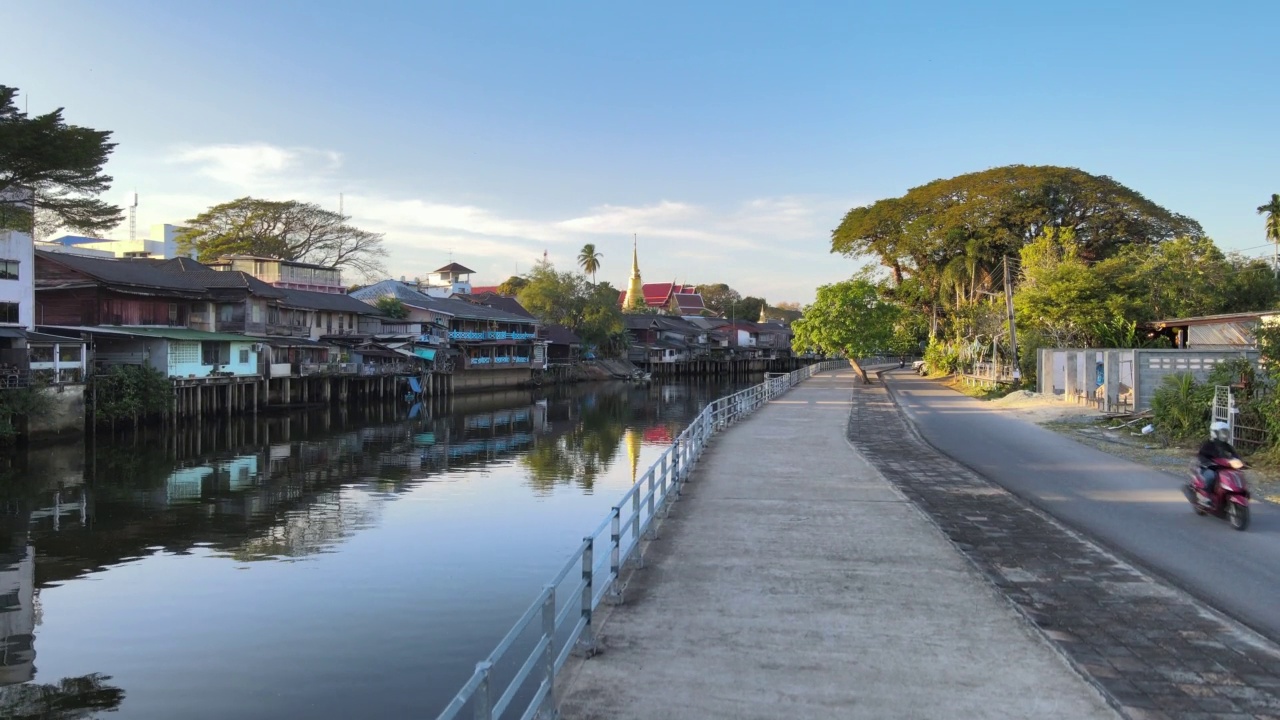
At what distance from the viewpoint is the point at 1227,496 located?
37.4 ft

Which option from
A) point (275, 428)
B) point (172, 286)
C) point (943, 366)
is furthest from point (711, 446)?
point (943, 366)

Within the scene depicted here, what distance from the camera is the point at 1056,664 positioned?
6.37m

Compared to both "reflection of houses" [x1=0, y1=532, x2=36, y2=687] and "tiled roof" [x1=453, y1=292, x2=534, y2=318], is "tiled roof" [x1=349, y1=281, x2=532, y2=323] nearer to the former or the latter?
"tiled roof" [x1=453, y1=292, x2=534, y2=318]

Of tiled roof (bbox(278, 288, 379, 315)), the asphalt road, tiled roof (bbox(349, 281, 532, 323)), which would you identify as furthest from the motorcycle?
tiled roof (bbox(349, 281, 532, 323))

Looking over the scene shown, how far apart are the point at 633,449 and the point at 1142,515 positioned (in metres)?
19.2

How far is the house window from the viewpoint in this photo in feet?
124

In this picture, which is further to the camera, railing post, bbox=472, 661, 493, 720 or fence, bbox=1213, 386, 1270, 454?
fence, bbox=1213, 386, 1270, 454

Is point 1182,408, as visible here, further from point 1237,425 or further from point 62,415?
point 62,415


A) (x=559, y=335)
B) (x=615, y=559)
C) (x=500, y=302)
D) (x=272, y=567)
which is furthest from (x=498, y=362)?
(x=615, y=559)

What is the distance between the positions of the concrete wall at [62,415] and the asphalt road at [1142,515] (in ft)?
93.4

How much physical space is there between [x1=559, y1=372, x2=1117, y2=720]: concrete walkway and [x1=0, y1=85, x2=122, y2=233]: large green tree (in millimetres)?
28127

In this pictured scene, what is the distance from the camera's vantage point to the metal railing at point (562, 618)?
4637 millimetres

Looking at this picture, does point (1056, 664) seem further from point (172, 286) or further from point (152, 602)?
point (172, 286)

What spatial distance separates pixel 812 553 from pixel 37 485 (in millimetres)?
20576
